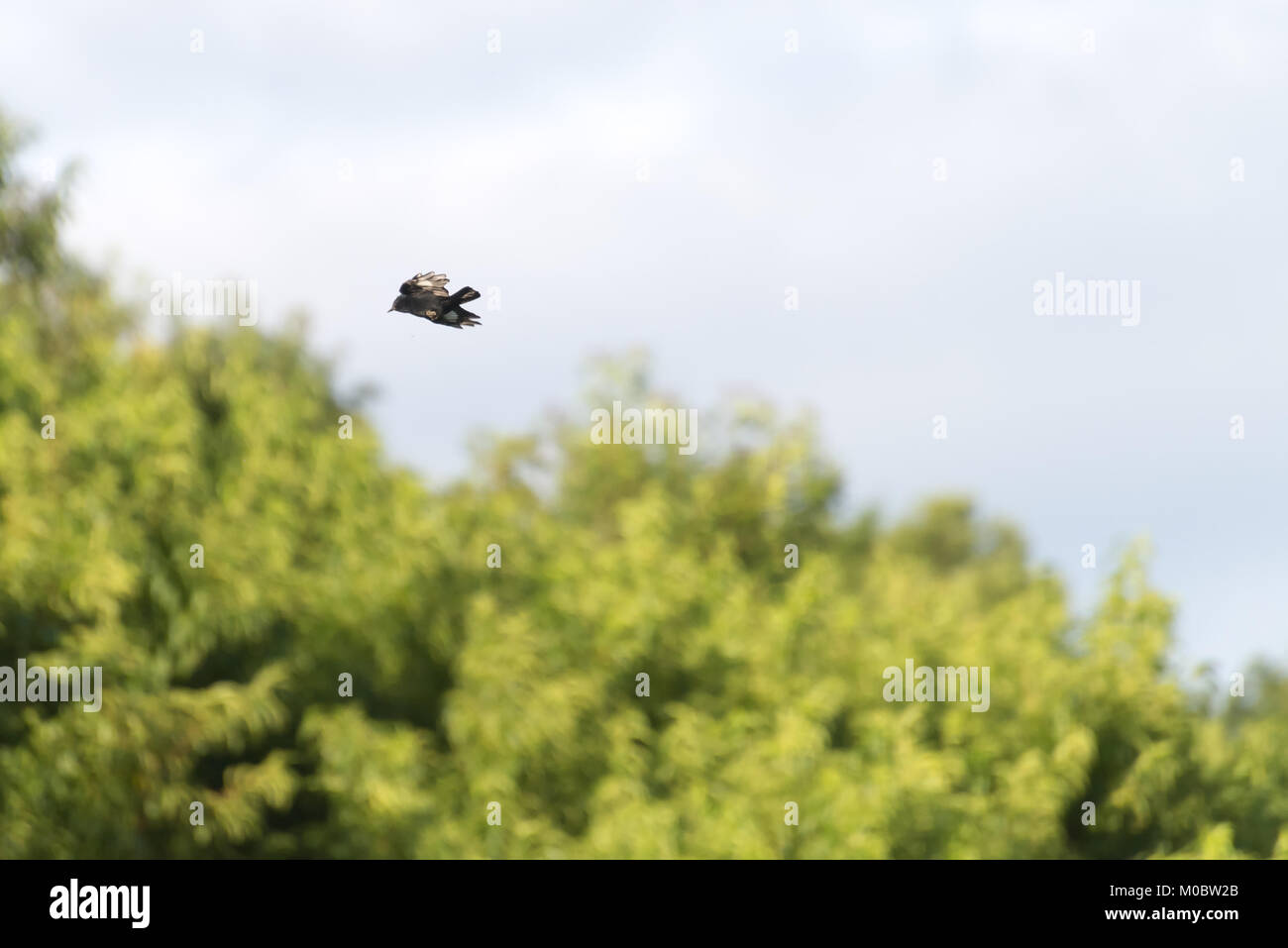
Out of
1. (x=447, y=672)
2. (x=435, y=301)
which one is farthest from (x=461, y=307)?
(x=447, y=672)

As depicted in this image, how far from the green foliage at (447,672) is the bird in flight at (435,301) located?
26.1 ft

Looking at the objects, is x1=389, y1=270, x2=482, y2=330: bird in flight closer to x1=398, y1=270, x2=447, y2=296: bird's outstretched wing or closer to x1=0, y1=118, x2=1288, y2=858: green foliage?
x1=398, y1=270, x2=447, y2=296: bird's outstretched wing

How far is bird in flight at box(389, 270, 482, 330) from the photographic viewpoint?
3.68m

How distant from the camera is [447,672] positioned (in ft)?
49.1

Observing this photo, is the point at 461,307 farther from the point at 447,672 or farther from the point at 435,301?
the point at 447,672

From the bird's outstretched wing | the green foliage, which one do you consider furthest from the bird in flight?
the green foliage

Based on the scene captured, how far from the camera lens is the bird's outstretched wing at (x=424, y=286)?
12.5ft

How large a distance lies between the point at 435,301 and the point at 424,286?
0.22 feet

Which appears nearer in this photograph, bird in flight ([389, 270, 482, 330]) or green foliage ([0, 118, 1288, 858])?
bird in flight ([389, 270, 482, 330])

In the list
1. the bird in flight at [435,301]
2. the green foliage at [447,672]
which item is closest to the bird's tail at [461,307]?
the bird in flight at [435,301]

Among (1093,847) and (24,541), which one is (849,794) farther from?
(24,541)

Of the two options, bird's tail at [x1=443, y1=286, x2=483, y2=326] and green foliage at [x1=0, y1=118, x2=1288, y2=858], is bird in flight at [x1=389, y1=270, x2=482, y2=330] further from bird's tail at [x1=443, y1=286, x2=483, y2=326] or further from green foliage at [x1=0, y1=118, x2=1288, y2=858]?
green foliage at [x1=0, y1=118, x2=1288, y2=858]

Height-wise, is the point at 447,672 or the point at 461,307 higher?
the point at 461,307

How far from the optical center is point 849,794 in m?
12.8
